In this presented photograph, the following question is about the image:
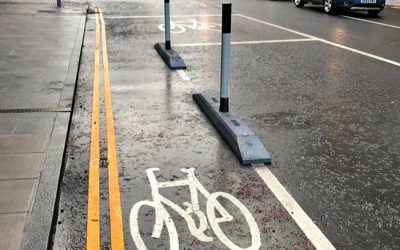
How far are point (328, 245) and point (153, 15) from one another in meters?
15.7

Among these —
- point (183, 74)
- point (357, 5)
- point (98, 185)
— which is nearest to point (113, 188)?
point (98, 185)

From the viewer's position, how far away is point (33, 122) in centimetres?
625

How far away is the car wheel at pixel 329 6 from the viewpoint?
61.9 ft

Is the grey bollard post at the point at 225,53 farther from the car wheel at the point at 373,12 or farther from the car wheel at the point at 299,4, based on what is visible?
the car wheel at the point at 299,4

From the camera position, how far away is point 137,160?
5.30 meters

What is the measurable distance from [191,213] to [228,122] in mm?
2023

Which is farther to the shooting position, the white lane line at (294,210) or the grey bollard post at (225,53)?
the grey bollard post at (225,53)

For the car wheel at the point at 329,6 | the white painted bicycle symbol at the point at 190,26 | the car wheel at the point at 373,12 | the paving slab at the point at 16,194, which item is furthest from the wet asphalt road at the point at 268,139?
the car wheel at the point at 373,12

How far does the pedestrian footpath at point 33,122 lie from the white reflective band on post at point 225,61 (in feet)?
6.70

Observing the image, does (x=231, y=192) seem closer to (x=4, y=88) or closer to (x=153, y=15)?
(x=4, y=88)

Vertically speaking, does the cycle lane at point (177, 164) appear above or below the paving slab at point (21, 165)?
below

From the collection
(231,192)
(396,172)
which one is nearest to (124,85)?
Answer: (231,192)

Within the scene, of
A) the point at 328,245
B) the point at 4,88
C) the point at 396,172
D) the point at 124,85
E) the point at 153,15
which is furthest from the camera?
the point at 153,15

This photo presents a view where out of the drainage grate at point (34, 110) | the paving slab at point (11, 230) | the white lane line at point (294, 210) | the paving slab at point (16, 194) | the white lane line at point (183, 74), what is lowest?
the white lane line at point (294, 210)
